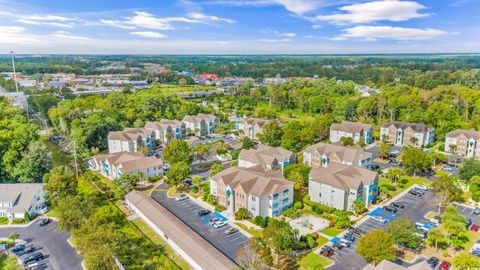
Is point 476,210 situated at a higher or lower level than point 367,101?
lower

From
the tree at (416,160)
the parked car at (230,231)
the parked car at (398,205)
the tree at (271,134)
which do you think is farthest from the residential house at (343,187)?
the tree at (271,134)

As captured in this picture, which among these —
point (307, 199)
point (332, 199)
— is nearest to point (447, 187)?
point (332, 199)

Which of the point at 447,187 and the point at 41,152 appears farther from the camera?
the point at 41,152

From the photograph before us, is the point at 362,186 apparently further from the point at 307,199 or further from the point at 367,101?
the point at 367,101

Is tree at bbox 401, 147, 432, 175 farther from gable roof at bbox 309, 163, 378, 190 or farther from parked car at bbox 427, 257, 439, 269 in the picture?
parked car at bbox 427, 257, 439, 269

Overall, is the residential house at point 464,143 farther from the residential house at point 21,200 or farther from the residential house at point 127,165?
the residential house at point 21,200

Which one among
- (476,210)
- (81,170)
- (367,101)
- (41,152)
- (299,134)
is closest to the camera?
(476,210)
